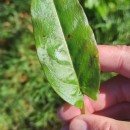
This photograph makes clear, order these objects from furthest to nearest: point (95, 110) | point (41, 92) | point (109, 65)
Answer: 1. point (41, 92)
2. point (95, 110)
3. point (109, 65)

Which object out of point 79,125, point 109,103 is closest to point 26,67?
point 109,103

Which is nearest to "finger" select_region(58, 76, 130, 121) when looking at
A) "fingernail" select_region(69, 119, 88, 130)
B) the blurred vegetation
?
"fingernail" select_region(69, 119, 88, 130)

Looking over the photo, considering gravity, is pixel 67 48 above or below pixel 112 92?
above

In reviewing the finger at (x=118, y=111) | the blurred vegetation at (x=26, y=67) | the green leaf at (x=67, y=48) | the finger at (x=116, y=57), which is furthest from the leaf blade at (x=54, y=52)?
the blurred vegetation at (x=26, y=67)

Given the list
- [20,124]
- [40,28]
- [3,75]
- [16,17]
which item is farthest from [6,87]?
[40,28]

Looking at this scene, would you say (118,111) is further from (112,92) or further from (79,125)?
(79,125)

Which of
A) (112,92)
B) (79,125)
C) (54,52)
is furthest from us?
(112,92)

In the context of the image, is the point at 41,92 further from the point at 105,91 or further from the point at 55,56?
the point at 55,56
